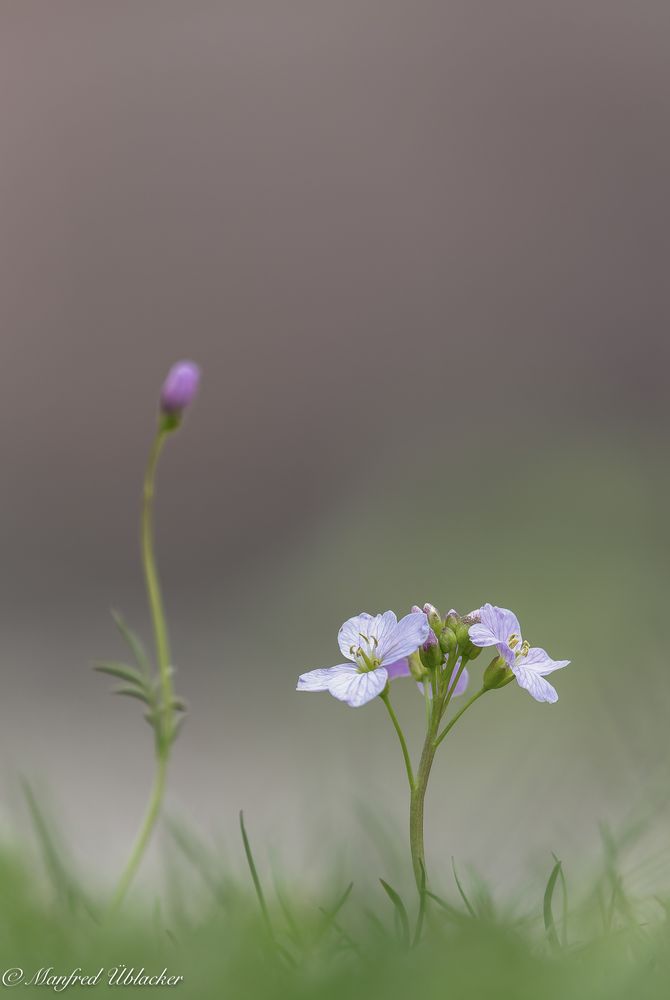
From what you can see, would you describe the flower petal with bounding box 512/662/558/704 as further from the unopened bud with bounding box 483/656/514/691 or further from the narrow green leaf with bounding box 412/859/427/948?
the narrow green leaf with bounding box 412/859/427/948

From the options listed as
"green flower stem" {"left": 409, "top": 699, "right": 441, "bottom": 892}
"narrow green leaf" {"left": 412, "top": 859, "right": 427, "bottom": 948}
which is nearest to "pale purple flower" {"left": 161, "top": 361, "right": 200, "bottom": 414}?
"green flower stem" {"left": 409, "top": 699, "right": 441, "bottom": 892}

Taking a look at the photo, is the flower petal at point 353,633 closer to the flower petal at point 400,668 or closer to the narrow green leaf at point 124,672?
the flower petal at point 400,668

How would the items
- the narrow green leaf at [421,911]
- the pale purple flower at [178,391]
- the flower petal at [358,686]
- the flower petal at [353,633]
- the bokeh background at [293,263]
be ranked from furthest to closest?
1. the bokeh background at [293,263]
2. the pale purple flower at [178,391]
3. the flower petal at [353,633]
4. the flower petal at [358,686]
5. the narrow green leaf at [421,911]

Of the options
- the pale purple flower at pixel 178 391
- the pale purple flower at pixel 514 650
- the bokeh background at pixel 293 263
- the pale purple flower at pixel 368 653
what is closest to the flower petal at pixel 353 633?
the pale purple flower at pixel 368 653

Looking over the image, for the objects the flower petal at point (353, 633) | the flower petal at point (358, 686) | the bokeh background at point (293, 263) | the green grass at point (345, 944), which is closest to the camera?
the green grass at point (345, 944)

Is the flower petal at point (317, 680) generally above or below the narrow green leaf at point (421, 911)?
above

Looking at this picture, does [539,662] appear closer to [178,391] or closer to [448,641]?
[448,641]

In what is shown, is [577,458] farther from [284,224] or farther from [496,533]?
[284,224]

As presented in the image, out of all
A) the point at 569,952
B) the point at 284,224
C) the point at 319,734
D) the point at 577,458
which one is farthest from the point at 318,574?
the point at 569,952
